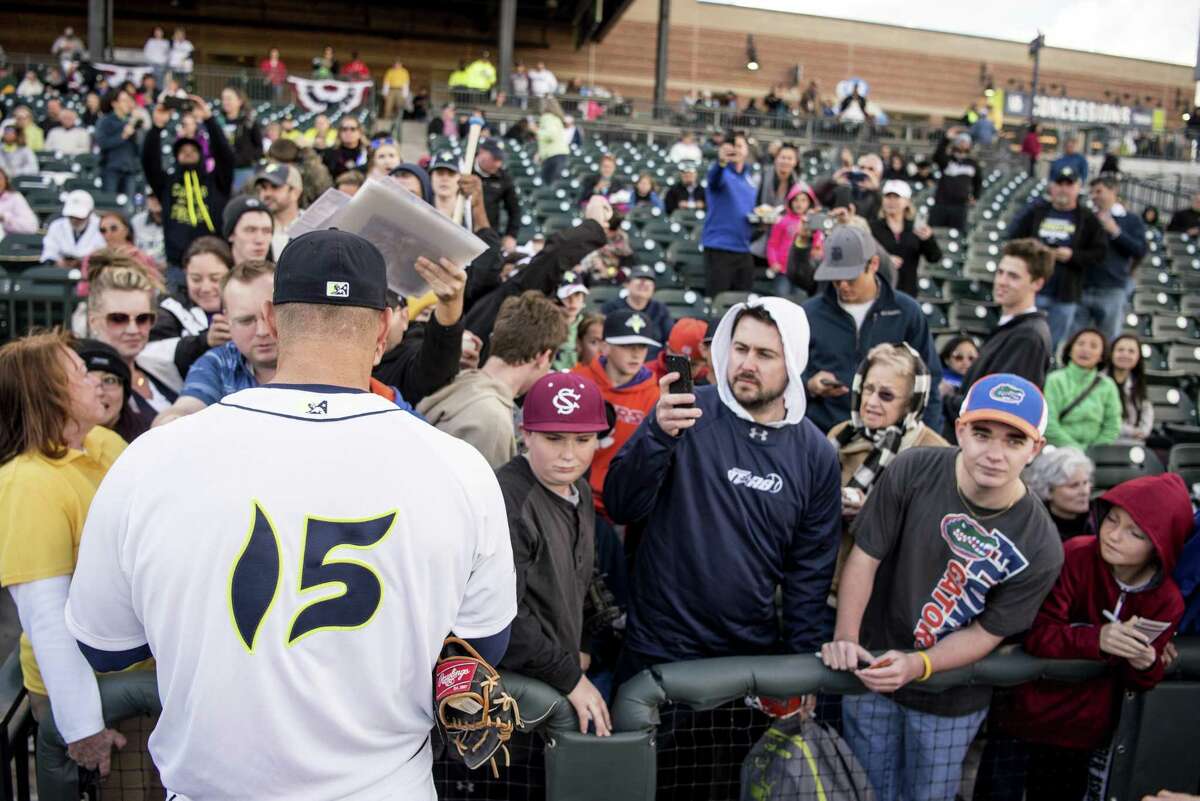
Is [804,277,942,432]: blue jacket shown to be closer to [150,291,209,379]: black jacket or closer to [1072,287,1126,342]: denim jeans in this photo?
[150,291,209,379]: black jacket

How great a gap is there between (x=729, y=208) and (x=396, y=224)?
20.1ft

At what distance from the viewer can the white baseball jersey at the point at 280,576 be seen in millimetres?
1545

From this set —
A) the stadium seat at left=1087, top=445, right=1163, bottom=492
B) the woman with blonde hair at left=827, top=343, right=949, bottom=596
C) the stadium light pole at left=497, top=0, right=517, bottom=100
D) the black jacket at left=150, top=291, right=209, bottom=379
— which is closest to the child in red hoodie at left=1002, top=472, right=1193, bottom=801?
the woman with blonde hair at left=827, top=343, right=949, bottom=596

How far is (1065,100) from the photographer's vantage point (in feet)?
128

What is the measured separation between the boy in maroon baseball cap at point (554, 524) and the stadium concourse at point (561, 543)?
0.01 metres

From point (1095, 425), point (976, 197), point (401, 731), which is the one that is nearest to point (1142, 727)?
point (401, 731)

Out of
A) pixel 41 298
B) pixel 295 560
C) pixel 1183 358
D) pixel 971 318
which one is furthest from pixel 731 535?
pixel 1183 358

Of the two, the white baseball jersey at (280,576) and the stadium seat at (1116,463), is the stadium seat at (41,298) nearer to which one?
the white baseball jersey at (280,576)

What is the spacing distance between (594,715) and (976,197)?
14914 millimetres

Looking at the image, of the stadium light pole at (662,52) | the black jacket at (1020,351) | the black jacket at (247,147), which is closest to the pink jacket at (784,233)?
the black jacket at (1020,351)

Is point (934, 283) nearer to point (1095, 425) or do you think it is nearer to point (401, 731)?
point (1095, 425)

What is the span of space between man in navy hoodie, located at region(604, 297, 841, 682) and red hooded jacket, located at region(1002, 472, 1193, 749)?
2.05ft

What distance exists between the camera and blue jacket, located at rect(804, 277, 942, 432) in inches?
173

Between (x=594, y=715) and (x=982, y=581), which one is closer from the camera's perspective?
(x=594, y=715)
